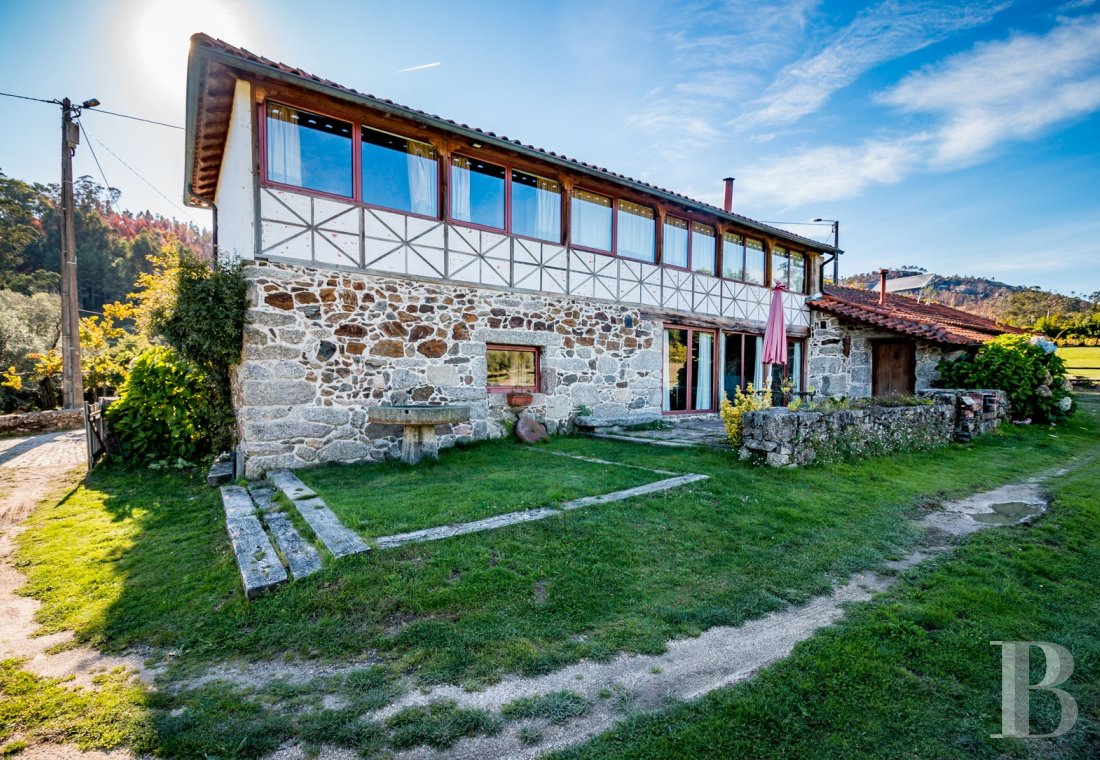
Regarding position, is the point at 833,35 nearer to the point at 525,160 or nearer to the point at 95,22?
the point at 525,160

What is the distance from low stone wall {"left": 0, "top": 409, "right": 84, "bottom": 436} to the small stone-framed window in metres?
12.4

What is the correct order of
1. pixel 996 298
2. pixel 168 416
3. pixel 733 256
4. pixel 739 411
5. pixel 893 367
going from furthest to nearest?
pixel 996 298 → pixel 893 367 → pixel 733 256 → pixel 168 416 → pixel 739 411

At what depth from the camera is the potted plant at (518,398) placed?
852 centimetres

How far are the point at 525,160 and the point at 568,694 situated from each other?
837 centimetres

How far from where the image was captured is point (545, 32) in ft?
25.8

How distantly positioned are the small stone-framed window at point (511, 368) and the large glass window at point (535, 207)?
2.12m

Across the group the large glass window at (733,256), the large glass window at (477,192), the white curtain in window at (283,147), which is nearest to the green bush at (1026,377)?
the large glass window at (733,256)

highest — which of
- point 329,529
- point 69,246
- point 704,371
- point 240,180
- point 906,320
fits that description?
point 69,246

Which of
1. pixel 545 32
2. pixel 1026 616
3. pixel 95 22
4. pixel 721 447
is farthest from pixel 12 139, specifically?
pixel 1026 616

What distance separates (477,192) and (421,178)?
1.02 m

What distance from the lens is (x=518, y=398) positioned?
8531mm

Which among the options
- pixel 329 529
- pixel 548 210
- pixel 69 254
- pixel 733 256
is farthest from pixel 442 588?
pixel 69 254

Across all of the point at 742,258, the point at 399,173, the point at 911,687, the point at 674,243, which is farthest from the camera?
the point at 742,258

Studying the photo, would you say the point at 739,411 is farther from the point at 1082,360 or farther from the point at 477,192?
the point at 1082,360
